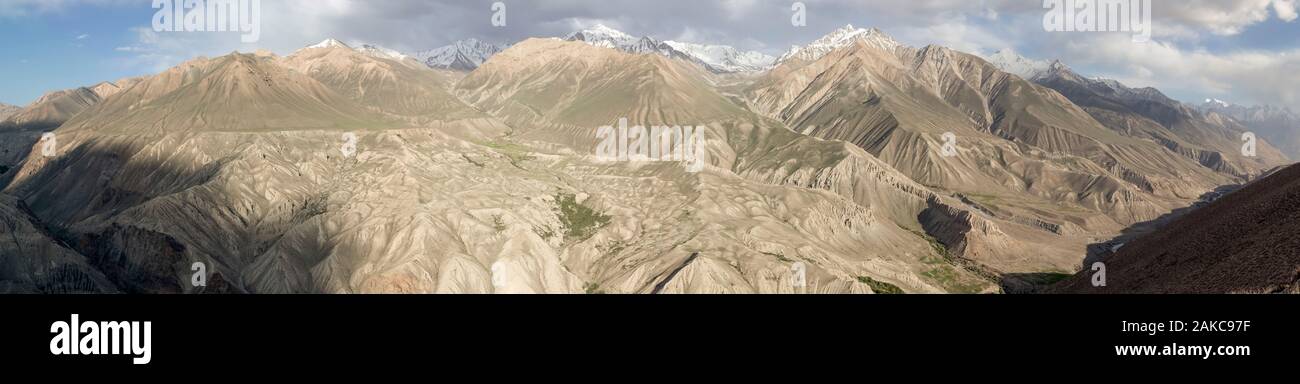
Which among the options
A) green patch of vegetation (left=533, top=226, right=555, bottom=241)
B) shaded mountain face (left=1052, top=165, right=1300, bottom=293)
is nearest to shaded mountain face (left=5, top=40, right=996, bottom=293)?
green patch of vegetation (left=533, top=226, right=555, bottom=241)

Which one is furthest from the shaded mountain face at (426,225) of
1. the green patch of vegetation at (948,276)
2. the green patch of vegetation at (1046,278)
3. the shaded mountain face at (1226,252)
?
the shaded mountain face at (1226,252)

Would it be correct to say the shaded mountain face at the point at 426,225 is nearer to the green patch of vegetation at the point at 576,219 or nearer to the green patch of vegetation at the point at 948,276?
the green patch of vegetation at the point at 576,219

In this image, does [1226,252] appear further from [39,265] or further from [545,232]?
[39,265]

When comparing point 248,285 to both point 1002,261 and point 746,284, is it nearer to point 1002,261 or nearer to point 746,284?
point 746,284

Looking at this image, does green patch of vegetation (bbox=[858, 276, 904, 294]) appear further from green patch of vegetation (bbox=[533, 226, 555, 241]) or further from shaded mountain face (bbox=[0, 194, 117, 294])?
shaded mountain face (bbox=[0, 194, 117, 294])

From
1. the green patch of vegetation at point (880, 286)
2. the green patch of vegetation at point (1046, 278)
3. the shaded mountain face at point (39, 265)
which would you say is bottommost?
the green patch of vegetation at point (1046, 278)
